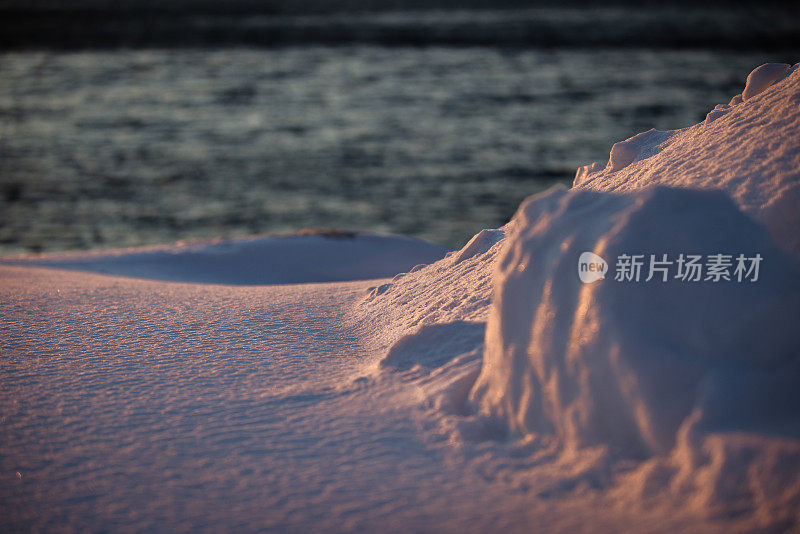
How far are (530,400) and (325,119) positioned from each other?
45.4 ft

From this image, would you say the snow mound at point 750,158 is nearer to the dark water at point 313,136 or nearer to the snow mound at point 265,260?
the snow mound at point 265,260

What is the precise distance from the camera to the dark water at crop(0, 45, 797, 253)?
9.32 m

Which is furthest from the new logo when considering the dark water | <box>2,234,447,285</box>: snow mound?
the dark water

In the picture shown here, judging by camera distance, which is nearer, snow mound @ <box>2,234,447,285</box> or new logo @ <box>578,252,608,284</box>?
new logo @ <box>578,252,608,284</box>

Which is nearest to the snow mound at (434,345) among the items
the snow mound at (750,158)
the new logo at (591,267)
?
the new logo at (591,267)

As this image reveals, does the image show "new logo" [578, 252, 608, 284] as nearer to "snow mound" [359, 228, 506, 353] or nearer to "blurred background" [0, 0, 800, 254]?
"snow mound" [359, 228, 506, 353]

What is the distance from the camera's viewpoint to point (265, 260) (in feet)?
19.6

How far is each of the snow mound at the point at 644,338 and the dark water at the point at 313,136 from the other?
18.8 feet

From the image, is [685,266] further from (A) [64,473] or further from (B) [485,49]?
(B) [485,49]

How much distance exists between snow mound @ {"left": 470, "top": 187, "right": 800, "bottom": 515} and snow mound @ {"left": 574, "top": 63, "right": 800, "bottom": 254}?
9cm

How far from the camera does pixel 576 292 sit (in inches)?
85.0

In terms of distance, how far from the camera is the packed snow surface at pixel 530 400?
1.85m

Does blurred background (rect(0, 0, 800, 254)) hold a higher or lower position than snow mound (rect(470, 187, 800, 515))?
higher

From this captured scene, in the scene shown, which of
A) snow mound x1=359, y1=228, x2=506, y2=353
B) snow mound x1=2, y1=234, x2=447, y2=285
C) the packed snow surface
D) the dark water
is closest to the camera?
the packed snow surface
